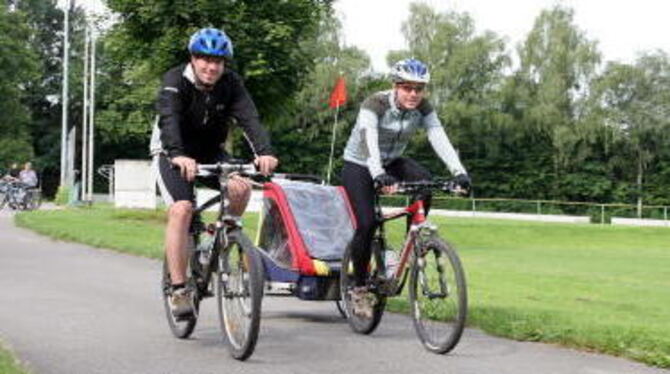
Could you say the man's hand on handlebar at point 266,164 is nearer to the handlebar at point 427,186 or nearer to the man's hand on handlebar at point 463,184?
the handlebar at point 427,186

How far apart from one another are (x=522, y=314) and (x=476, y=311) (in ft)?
1.38

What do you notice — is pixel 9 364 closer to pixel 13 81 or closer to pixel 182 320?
pixel 182 320

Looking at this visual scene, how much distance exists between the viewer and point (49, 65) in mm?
78000

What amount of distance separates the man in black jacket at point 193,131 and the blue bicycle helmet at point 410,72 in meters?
1.12

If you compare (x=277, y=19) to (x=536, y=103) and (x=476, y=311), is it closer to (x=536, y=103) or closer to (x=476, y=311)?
(x=476, y=311)

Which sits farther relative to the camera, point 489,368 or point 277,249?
point 277,249

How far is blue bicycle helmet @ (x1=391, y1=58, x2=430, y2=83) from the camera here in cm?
762

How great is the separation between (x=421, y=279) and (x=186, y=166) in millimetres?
1893

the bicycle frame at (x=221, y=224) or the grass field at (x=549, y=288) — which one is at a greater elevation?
the bicycle frame at (x=221, y=224)

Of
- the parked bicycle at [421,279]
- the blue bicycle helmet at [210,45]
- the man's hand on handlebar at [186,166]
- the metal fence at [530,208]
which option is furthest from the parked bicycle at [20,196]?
the man's hand on handlebar at [186,166]

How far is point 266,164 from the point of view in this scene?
689 cm

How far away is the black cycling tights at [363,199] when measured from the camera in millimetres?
8039

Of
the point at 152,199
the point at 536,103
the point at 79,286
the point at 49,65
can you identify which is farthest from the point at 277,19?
the point at 49,65

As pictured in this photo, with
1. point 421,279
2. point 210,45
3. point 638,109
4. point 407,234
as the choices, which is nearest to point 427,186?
point 407,234
